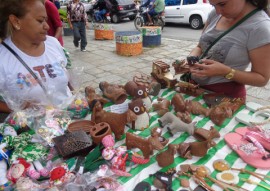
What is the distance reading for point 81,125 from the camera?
1.31 m

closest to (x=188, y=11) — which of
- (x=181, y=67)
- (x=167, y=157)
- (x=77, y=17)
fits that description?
(x=77, y=17)

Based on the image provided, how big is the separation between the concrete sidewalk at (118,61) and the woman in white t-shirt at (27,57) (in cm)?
229

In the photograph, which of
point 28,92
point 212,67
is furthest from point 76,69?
point 212,67

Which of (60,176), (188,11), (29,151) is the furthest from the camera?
(188,11)

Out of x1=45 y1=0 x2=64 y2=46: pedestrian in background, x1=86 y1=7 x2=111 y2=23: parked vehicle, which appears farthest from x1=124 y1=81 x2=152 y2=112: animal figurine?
x1=86 y1=7 x2=111 y2=23: parked vehicle

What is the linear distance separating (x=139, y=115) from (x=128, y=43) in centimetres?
447

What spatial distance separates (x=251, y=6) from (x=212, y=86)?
0.54m

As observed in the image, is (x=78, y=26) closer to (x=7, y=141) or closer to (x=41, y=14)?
(x=41, y=14)

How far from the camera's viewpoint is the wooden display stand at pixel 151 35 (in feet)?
20.5

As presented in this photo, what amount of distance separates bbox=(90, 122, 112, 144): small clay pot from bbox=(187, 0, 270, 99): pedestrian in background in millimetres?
644

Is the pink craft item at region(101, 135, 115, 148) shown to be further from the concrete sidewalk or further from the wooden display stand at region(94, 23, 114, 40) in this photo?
the wooden display stand at region(94, 23, 114, 40)

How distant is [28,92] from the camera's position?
1399mm

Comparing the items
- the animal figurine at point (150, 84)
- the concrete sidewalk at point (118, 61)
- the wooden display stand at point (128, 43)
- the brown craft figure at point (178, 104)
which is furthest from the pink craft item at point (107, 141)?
the wooden display stand at point (128, 43)

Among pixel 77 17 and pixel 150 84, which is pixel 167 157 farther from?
pixel 77 17
